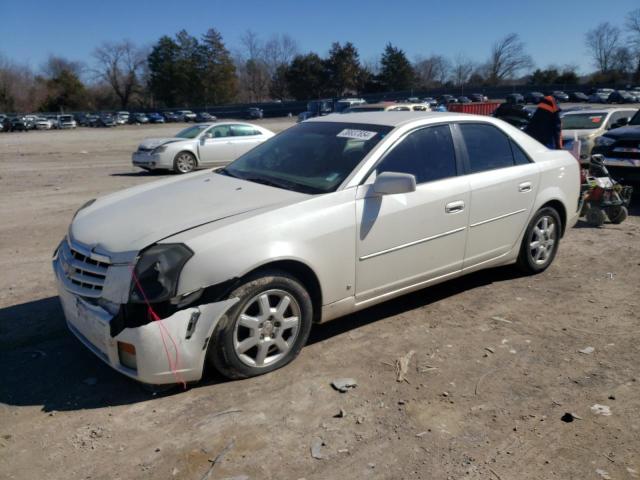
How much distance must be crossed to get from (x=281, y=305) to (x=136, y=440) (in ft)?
3.82

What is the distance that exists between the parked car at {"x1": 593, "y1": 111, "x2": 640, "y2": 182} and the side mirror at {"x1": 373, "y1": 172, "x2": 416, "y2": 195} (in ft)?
23.6

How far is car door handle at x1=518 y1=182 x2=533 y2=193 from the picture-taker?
5062mm

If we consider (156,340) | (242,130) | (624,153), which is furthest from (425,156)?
(242,130)

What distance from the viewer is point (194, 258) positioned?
320cm

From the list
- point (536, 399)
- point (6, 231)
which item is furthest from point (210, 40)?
point (536, 399)

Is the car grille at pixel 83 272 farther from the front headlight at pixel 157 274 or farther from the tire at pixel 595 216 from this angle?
the tire at pixel 595 216

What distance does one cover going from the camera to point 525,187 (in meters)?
5.11

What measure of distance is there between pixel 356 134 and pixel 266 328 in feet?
5.90

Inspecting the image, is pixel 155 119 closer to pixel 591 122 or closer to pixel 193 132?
pixel 193 132

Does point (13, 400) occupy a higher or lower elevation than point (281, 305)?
lower

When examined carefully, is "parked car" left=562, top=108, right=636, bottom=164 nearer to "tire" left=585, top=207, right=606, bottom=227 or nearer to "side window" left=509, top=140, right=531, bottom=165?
"tire" left=585, top=207, right=606, bottom=227

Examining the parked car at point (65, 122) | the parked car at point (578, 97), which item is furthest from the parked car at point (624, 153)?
the parked car at point (65, 122)

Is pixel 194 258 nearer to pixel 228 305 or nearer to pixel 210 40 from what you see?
pixel 228 305

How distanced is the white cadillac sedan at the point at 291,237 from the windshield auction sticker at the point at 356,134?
0.02 meters
